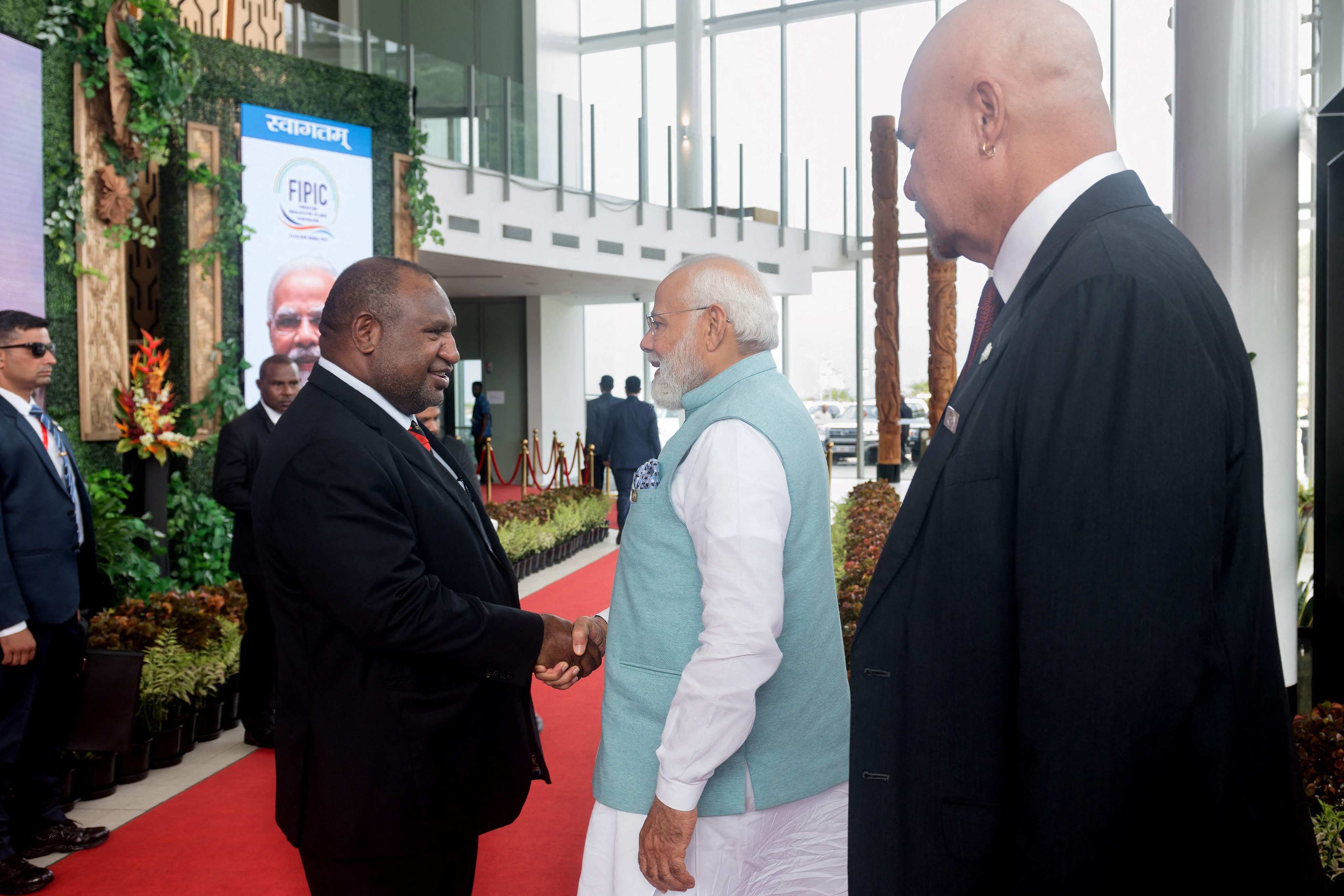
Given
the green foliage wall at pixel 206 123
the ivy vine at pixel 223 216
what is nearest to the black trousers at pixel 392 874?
the green foliage wall at pixel 206 123

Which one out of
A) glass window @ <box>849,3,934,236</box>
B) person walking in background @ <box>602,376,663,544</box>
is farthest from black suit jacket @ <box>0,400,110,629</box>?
glass window @ <box>849,3,934,236</box>

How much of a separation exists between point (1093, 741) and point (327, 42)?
31.5 ft

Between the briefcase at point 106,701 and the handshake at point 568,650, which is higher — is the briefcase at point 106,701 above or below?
below

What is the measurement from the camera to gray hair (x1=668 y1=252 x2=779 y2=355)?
6.52 ft

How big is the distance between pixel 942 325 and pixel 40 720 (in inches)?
381

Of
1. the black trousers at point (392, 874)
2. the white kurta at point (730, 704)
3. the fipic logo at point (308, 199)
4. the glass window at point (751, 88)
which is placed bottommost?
the black trousers at point (392, 874)

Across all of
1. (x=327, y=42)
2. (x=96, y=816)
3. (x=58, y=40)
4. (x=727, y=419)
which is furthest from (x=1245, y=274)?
(x=327, y=42)

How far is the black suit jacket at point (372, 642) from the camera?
182 centimetres

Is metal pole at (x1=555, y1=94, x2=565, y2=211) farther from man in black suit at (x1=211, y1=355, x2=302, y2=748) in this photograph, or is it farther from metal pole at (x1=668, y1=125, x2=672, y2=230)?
man in black suit at (x1=211, y1=355, x2=302, y2=748)

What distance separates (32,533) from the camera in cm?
326

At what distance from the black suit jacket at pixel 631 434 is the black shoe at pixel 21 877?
725 cm

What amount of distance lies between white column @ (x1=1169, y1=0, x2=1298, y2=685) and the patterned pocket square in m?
3.44

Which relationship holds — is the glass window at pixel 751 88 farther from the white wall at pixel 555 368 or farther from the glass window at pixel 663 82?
the white wall at pixel 555 368

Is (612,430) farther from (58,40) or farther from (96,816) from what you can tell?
(96,816)
